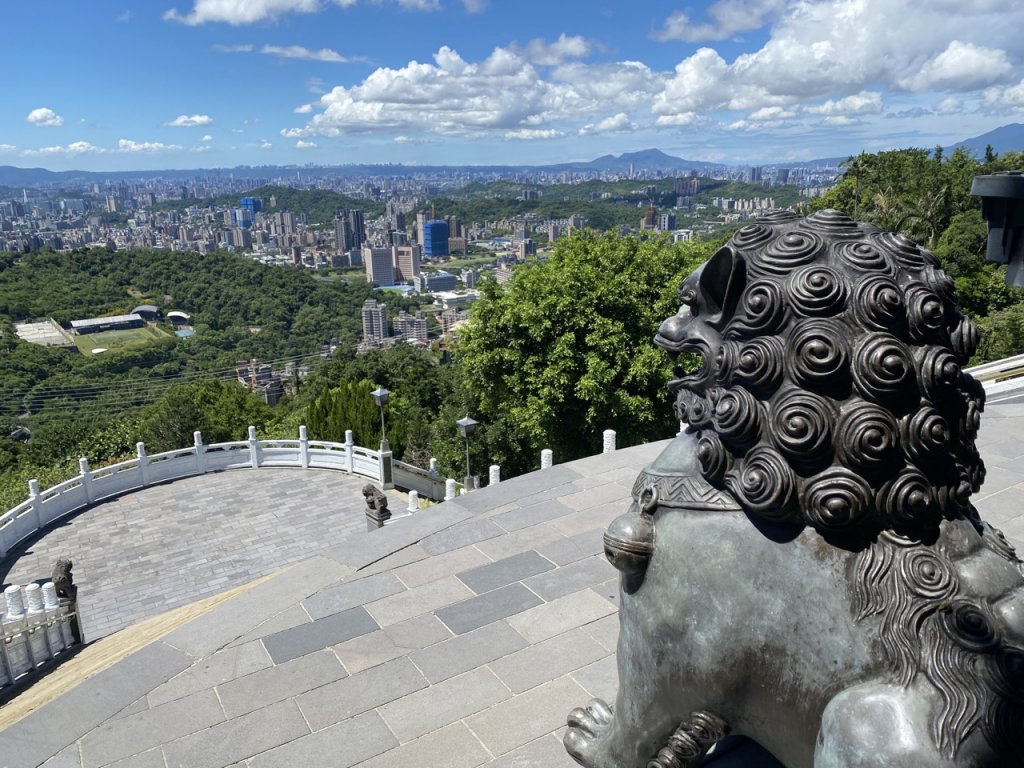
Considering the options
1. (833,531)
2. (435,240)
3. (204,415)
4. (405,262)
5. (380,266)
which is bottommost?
(380,266)

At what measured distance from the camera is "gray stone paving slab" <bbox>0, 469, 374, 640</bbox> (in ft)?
42.0

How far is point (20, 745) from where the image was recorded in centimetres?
409

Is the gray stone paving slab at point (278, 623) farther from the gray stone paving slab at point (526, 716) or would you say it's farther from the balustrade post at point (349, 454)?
the balustrade post at point (349, 454)

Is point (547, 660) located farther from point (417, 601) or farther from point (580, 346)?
point (580, 346)

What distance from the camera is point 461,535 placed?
6543 millimetres

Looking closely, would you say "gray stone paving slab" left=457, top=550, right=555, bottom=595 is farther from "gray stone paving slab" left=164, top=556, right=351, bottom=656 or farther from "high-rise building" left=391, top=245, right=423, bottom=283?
"high-rise building" left=391, top=245, right=423, bottom=283

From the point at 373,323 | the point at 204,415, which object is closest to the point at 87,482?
the point at 204,415

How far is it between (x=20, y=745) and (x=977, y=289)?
28155mm

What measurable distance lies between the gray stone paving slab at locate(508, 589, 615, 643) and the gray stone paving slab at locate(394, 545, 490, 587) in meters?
0.85

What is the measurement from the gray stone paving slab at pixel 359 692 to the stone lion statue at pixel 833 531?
2.59 meters

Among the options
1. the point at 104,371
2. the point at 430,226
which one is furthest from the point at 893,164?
the point at 430,226

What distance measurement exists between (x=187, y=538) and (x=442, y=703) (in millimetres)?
11939

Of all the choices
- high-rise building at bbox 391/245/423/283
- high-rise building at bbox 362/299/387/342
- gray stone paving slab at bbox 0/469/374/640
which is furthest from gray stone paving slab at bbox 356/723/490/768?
high-rise building at bbox 391/245/423/283

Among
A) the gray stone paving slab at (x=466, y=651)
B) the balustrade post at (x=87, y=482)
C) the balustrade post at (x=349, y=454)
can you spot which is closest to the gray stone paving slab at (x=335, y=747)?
the gray stone paving slab at (x=466, y=651)
